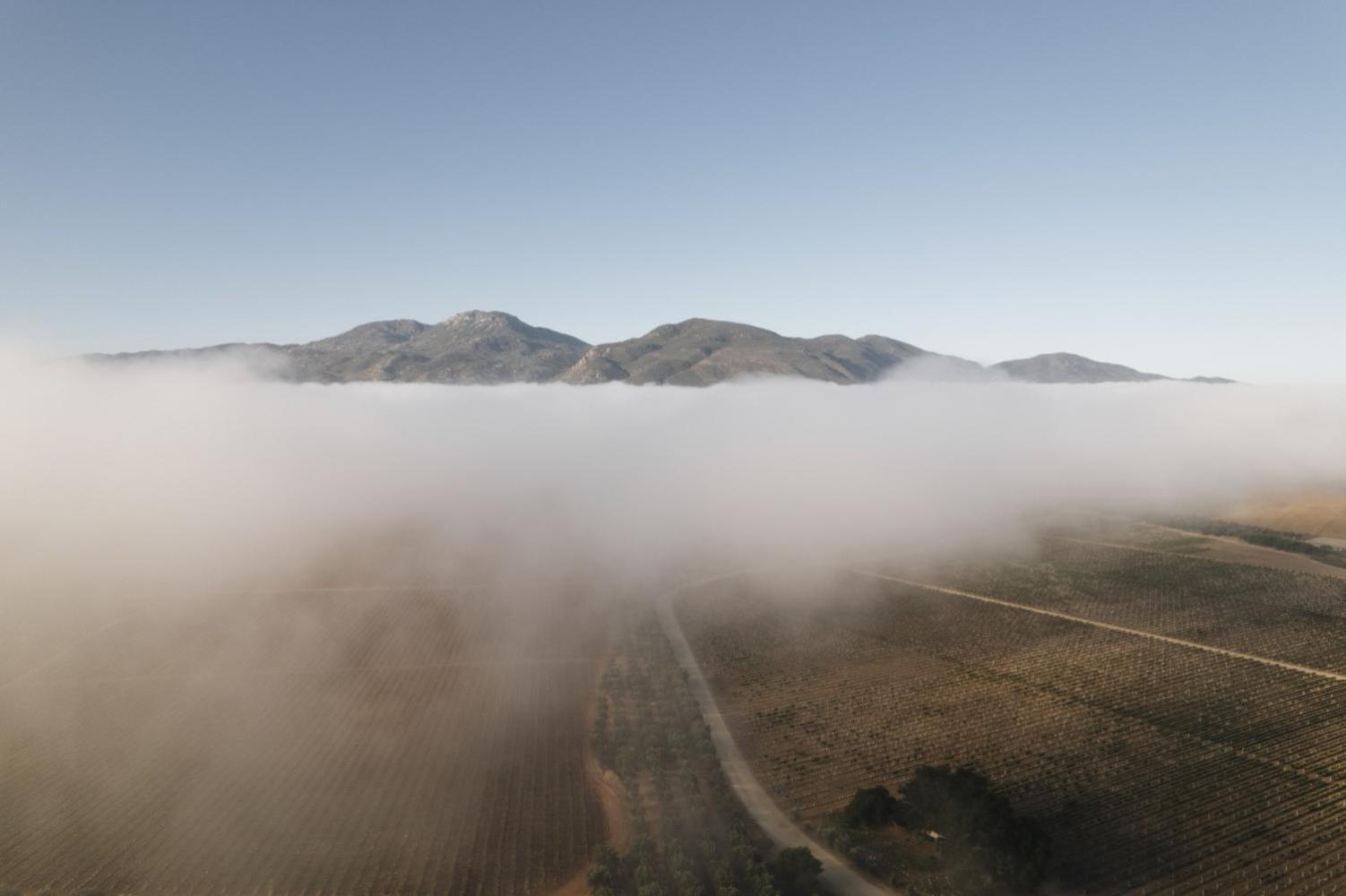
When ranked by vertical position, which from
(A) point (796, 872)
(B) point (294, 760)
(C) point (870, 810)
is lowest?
(B) point (294, 760)

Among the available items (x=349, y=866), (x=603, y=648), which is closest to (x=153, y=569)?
(x=603, y=648)

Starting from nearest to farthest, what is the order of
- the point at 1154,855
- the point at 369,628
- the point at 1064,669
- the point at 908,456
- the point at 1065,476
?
the point at 1154,855 < the point at 1064,669 < the point at 369,628 < the point at 1065,476 < the point at 908,456

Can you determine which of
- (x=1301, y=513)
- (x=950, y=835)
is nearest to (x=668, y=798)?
(x=950, y=835)

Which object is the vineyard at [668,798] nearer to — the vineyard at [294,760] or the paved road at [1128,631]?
the vineyard at [294,760]

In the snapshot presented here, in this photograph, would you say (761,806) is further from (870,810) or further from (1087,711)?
(1087,711)

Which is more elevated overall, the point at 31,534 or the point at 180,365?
the point at 180,365

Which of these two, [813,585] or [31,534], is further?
[31,534]

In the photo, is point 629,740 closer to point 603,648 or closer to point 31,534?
point 603,648
